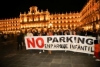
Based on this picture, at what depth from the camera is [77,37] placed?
9.88 metres

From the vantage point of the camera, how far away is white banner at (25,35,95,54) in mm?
9369

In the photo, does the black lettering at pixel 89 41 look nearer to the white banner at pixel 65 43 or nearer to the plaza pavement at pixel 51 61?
the white banner at pixel 65 43

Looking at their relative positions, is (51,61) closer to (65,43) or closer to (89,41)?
(65,43)

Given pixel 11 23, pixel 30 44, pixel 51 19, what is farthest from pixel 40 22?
pixel 30 44

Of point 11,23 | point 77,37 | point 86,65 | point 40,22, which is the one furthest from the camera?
point 11,23

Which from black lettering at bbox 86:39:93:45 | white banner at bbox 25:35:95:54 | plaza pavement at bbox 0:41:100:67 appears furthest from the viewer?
white banner at bbox 25:35:95:54

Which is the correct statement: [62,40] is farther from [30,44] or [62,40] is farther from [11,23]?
[11,23]

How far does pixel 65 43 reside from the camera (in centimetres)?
1031

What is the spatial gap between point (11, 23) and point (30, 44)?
360 feet

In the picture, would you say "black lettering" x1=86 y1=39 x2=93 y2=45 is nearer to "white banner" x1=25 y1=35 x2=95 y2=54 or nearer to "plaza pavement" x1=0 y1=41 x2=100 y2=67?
"white banner" x1=25 y1=35 x2=95 y2=54

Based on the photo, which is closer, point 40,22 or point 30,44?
point 30,44

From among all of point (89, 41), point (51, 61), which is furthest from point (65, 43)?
point (51, 61)

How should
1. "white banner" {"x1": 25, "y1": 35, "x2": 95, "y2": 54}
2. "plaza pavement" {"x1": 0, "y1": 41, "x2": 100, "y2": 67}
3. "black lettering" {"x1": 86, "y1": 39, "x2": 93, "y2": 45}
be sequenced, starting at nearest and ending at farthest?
"plaza pavement" {"x1": 0, "y1": 41, "x2": 100, "y2": 67} < "black lettering" {"x1": 86, "y1": 39, "x2": 93, "y2": 45} < "white banner" {"x1": 25, "y1": 35, "x2": 95, "y2": 54}

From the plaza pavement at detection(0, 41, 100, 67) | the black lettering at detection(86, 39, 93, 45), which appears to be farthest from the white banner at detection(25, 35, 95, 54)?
the plaza pavement at detection(0, 41, 100, 67)
